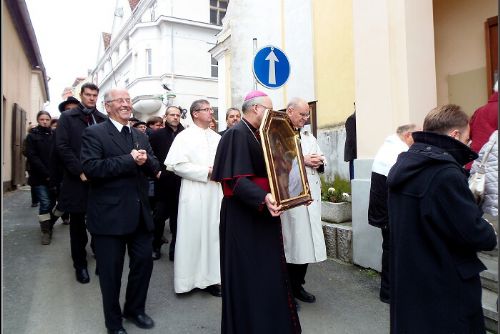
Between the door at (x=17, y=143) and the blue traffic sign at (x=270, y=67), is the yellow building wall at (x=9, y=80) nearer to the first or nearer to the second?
the door at (x=17, y=143)

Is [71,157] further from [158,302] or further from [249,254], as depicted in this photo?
[249,254]

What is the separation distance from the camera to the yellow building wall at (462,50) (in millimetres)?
5914

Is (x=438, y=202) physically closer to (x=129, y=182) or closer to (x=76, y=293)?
(x=129, y=182)

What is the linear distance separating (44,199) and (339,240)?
14.5 ft

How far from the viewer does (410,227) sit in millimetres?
2303

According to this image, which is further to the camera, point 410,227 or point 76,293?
point 76,293

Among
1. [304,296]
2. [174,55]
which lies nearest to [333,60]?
[304,296]

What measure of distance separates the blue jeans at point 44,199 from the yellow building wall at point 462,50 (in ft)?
20.6

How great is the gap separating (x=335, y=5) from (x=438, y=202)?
23.0 ft

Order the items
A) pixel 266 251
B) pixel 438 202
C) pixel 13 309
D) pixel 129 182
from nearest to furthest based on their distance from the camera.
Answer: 1. pixel 438 202
2. pixel 266 251
3. pixel 129 182
4. pixel 13 309

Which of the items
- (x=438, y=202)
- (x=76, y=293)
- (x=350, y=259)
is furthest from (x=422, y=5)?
(x=76, y=293)

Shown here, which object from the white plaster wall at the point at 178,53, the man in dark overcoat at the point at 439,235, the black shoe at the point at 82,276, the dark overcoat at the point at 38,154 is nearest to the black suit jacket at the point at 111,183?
the black shoe at the point at 82,276

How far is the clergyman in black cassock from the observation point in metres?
2.86

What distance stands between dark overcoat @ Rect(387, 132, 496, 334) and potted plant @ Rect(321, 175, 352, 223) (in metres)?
3.48
